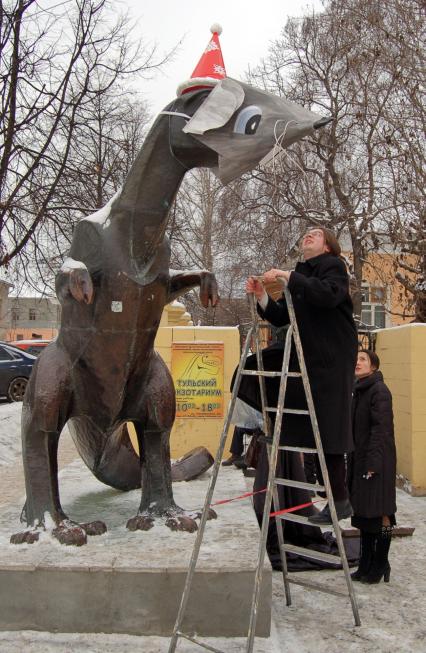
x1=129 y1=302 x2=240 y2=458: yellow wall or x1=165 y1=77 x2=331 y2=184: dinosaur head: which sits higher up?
x1=165 y1=77 x2=331 y2=184: dinosaur head

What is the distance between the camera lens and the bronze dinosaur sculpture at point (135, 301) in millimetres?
3475

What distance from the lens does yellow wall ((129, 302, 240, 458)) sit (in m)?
8.86

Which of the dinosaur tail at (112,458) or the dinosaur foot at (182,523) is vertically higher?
the dinosaur tail at (112,458)

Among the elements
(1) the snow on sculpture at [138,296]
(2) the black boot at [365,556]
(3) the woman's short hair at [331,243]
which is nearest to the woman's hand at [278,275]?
(3) the woman's short hair at [331,243]

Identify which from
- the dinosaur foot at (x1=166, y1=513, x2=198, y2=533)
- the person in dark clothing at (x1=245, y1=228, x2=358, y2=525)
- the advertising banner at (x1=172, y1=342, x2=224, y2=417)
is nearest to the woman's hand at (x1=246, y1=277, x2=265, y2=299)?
the person in dark clothing at (x1=245, y1=228, x2=358, y2=525)

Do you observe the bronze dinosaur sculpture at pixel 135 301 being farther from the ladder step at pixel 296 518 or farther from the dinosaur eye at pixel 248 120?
the ladder step at pixel 296 518

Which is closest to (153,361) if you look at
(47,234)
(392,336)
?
(392,336)

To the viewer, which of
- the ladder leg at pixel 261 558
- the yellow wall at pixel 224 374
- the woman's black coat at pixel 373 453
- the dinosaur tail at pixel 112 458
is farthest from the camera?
the yellow wall at pixel 224 374

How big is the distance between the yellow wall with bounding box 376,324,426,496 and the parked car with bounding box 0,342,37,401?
9.70 m

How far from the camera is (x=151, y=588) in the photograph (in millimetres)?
3334

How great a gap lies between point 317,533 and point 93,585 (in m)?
2.12

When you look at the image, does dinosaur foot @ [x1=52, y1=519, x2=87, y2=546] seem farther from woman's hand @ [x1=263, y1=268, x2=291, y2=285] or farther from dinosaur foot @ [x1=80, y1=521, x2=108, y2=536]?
woman's hand @ [x1=263, y1=268, x2=291, y2=285]

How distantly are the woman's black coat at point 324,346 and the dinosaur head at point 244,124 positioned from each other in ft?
2.25

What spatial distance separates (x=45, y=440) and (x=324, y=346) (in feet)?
5.90
